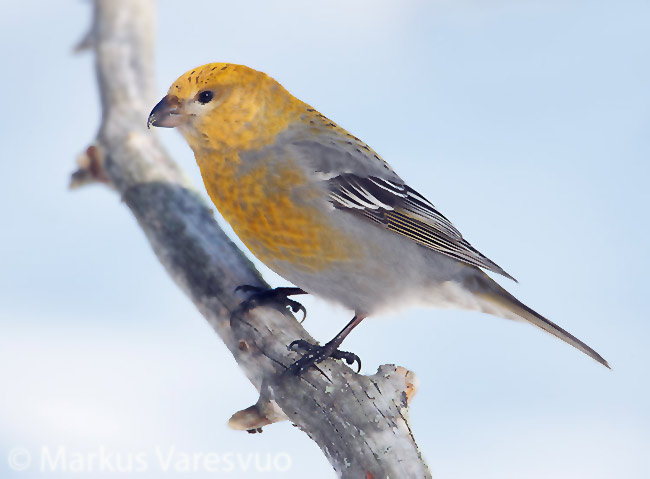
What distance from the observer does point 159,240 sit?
4828 millimetres

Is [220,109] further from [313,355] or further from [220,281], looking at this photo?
[313,355]

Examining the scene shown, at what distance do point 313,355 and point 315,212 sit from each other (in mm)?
745

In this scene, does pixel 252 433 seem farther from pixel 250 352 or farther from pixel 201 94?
pixel 201 94

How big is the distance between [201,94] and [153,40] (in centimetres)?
275

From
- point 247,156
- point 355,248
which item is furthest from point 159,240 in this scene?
point 355,248

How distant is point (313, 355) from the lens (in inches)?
147

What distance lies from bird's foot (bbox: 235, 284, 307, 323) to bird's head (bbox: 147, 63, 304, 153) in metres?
0.87

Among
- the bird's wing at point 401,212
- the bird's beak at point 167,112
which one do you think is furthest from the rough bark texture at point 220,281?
the bird's beak at point 167,112

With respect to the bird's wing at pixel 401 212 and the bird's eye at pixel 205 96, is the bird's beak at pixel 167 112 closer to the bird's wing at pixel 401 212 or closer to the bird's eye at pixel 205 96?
the bird's eye at pixel 205 96

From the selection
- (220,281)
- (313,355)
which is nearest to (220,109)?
(220,281)

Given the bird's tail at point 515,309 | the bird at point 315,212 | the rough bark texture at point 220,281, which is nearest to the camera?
the rough bark texture at point 220,281

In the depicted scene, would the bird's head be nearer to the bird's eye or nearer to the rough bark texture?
the bird's eye

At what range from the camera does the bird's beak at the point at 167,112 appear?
3867mm

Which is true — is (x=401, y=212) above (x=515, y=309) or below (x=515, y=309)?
above
